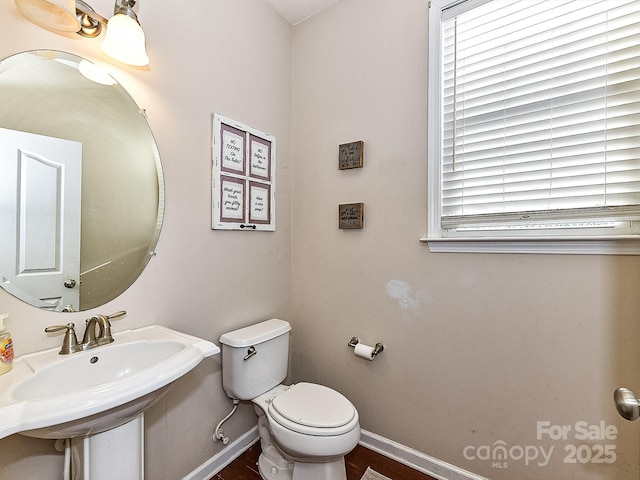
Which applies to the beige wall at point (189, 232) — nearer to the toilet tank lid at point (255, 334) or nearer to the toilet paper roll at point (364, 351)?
the toilet tank lid at point (255, 334)

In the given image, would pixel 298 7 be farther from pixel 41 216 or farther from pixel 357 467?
pixel 357 467

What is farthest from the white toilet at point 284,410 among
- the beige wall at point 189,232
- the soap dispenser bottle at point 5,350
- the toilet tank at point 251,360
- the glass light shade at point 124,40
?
the glass light shade at point 124,40

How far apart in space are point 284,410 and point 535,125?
65.0 inches

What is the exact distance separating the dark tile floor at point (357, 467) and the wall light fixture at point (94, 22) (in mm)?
1918

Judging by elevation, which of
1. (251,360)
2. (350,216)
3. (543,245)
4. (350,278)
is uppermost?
(350,216)

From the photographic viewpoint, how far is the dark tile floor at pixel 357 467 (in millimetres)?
1492

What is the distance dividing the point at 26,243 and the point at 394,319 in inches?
61.0

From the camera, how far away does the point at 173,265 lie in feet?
4.38

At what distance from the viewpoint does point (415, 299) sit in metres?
1.54

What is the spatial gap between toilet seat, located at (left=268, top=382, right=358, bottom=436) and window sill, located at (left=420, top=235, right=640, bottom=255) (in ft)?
2.84

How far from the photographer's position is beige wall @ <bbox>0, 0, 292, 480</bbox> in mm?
989

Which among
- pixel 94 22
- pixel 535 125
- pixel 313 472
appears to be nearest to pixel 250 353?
pixel 313 472

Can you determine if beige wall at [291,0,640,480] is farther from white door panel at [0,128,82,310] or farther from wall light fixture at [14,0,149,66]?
white door panel at [0,128,82,310]

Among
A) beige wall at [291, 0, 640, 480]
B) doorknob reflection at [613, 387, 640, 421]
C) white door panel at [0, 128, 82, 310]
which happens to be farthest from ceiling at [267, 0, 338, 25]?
doorknob reflection at [613, 387, 640, 421]
